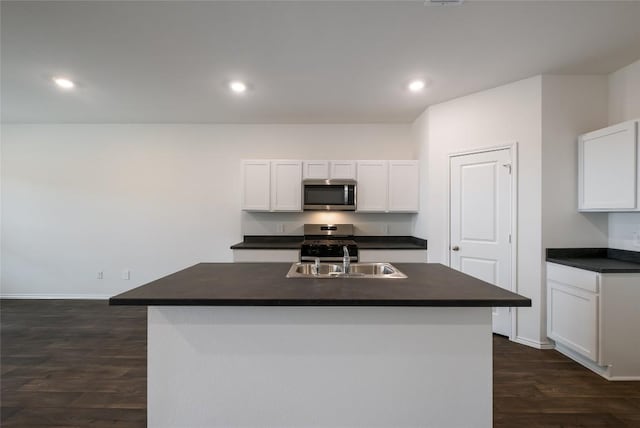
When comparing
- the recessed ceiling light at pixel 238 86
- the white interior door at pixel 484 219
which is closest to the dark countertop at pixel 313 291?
the white interior door at pixel 484 219

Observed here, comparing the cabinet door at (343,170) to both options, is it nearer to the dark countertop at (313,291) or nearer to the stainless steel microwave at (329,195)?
the stainless steel microwave at (329,195)

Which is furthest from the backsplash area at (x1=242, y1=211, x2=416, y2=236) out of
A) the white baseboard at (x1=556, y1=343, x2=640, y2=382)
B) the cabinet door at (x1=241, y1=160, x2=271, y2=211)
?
the white baseboard at (x1=556, y1=343, x2=640, y2=382)

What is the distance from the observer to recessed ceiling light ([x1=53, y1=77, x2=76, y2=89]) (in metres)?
2.86

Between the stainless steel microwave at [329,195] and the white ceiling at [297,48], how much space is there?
3.33 feet

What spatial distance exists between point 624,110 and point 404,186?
2198 mm

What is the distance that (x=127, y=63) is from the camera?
254cm

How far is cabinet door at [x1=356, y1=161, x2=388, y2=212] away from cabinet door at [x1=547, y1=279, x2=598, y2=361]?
2.02 m

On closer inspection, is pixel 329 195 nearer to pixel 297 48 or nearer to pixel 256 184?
pixel 256 184

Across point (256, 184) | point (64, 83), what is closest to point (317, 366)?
point (256, 184)

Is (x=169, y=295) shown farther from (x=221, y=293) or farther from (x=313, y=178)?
(x=313, y=178)

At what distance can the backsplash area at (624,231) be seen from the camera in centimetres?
246

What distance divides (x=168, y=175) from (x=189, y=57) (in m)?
2.33

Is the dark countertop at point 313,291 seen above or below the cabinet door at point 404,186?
below

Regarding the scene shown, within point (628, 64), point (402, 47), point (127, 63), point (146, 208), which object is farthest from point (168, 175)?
point (628, 64)
